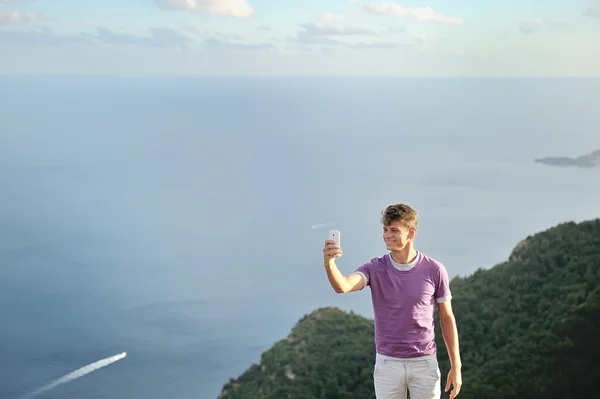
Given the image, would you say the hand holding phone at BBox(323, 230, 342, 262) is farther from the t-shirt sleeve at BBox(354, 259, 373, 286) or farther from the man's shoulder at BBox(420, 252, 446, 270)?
the man's shoulder at BBox(420, 252, 446, 270)

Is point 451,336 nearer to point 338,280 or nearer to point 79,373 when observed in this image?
point 338,280

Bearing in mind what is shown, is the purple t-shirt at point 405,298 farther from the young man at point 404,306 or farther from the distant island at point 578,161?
the distant island at point 578,161

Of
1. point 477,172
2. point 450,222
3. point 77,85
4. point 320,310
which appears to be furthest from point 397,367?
point 77,85

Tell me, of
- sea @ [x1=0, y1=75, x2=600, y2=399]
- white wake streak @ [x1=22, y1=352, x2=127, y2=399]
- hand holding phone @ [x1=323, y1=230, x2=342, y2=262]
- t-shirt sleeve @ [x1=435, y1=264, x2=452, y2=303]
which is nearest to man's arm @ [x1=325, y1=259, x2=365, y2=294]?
hand holding phone @ [x1=323, y1=230, x2=342, y2=262]

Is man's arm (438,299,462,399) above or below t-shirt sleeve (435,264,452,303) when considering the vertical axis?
below

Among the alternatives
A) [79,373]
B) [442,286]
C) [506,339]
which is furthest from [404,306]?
[79,373]

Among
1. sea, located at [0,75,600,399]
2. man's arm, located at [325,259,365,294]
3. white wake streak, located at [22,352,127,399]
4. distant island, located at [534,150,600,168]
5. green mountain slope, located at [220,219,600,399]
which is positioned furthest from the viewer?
distant island, located at [534,150,600,168]
